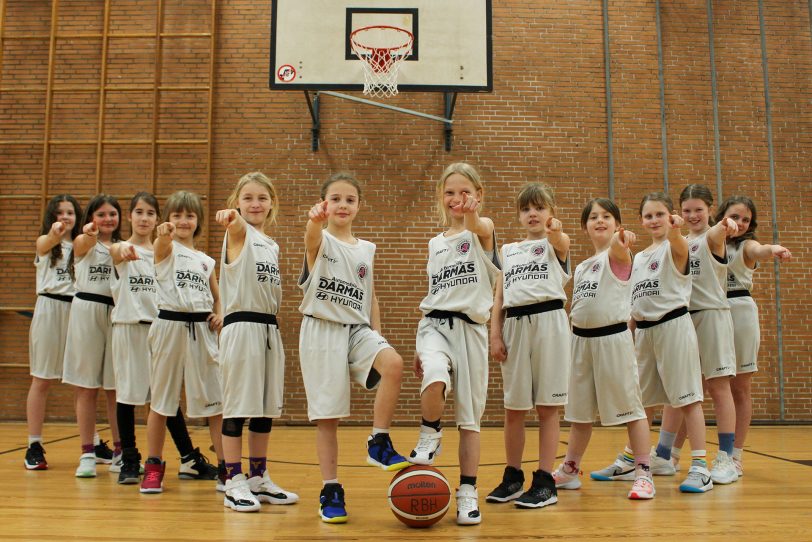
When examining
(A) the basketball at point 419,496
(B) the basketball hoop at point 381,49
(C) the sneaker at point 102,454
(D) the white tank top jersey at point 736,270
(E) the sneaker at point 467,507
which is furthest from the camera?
(B) the basketball hoop at point 381,49

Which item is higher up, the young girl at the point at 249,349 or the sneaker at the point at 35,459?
the young girl at the point at 249,349

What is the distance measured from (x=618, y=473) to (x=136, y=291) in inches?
137

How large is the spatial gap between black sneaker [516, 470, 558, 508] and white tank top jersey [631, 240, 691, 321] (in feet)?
4.33

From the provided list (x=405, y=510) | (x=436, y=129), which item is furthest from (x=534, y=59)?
(x=405, y=510)

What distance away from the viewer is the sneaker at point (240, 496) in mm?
3223

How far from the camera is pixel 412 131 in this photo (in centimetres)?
796

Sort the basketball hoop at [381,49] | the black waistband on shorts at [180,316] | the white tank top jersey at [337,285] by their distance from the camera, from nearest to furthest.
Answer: the white tank top jersey at [337,285], the black waistband on shorts at [180,316], the basketball hoop at [381,49]

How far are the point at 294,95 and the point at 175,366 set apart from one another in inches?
Result: 194

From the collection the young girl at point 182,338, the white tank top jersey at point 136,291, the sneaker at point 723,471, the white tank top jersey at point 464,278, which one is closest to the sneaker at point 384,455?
the white tank top jersey at point 464,278

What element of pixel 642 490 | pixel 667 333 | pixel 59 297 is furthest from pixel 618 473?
pixel 59 297

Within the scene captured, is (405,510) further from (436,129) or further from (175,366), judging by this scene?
(436,129)

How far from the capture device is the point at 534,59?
8.09 metres

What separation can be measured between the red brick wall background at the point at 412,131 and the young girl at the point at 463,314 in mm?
4461

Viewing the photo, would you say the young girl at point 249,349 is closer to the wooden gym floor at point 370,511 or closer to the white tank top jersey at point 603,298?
the wooden gym floor at point 370,511
